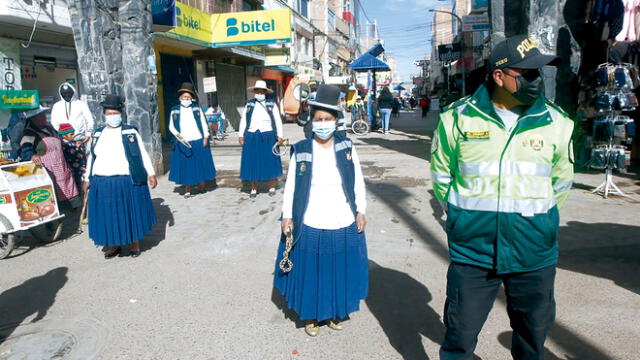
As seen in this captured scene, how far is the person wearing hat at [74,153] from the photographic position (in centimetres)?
689

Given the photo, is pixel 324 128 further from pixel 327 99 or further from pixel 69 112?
pixel 69 112

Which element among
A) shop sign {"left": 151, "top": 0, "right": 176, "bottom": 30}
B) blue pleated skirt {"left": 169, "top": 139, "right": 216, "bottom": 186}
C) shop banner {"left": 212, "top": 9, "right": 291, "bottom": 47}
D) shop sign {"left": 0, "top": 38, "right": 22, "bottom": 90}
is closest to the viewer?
blue pleated skirt {"left": 169, "top": 139, "right": 216, "bottom": 186}

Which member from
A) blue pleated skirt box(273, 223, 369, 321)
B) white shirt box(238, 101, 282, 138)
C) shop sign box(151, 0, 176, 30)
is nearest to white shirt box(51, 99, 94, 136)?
white shirt box(238, 101, 282, 138)

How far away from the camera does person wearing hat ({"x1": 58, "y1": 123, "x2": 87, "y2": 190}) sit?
6.89 metres

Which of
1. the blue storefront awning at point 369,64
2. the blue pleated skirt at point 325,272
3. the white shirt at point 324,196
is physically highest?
the blue storefront awning at point 369,64

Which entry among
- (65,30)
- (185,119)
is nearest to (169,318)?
(185,119)

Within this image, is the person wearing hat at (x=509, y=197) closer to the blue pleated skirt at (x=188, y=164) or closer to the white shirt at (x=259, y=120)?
the white shirt at (x=259, y=120)

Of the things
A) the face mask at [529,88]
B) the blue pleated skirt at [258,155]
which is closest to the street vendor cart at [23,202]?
the blue pleated skirt at [258,155]

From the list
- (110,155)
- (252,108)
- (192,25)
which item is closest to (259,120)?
(252,108)

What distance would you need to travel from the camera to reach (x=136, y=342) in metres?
3.53

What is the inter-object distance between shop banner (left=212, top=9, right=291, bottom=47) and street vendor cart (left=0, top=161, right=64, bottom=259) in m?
13.3

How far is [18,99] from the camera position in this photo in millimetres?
9359

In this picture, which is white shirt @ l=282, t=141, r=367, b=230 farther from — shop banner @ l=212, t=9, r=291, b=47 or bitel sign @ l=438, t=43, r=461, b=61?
bitel sign @ l=438, t=43, r=461, b=61

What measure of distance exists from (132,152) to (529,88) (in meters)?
4.17
